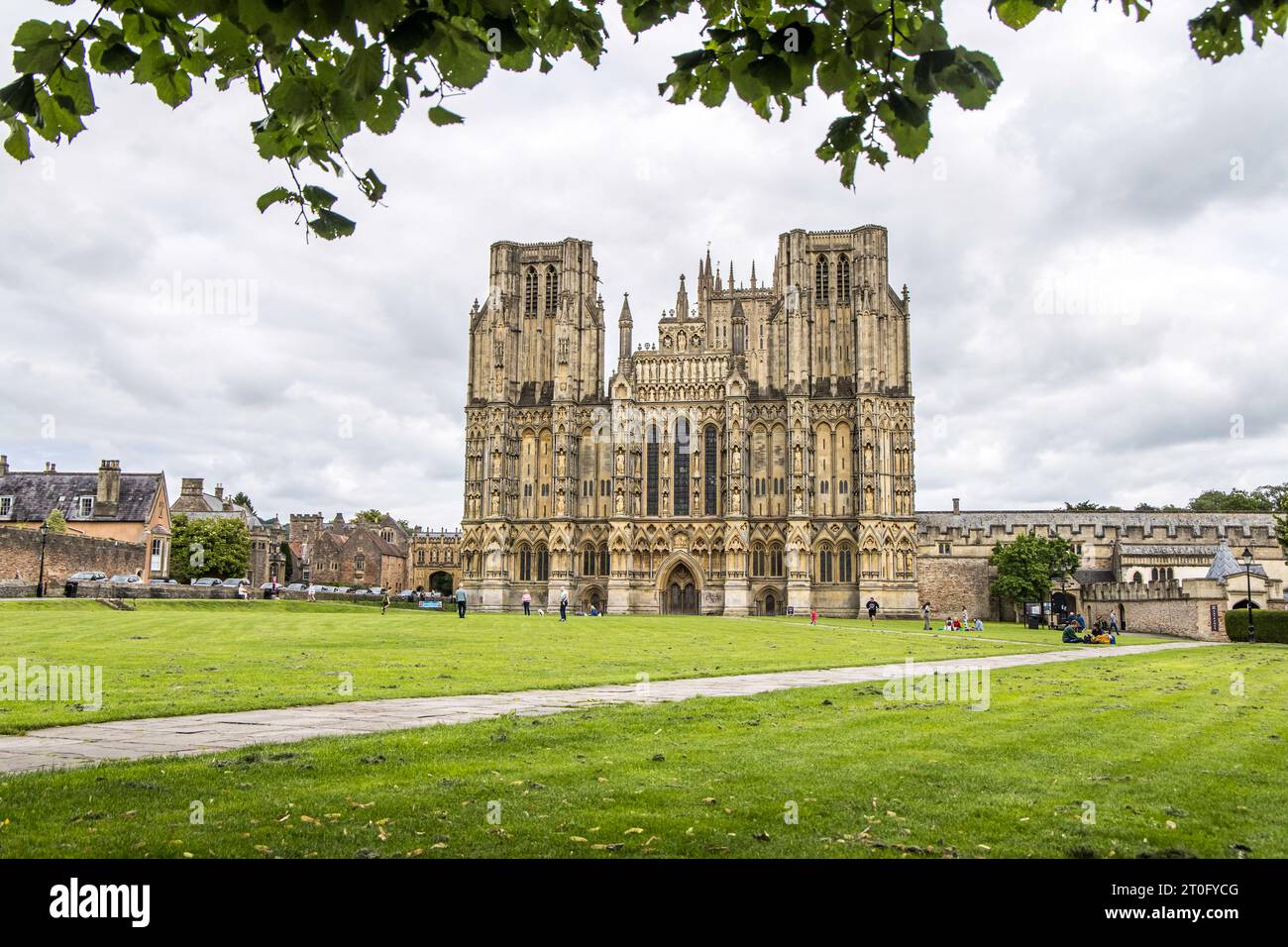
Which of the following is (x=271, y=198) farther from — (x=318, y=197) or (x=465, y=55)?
(x=465, y=55)

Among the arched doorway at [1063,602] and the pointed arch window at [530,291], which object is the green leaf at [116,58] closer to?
the arched doorway at [1063,602]

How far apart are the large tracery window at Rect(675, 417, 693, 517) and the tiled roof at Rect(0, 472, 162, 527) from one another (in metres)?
40.2

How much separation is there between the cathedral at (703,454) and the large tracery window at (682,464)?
129 mm

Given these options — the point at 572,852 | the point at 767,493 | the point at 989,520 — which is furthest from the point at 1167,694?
the point at 989,520

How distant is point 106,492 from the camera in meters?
73.1

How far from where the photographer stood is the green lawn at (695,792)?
6.03 metres

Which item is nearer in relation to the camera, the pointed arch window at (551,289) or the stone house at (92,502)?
the stone house at (92,502)

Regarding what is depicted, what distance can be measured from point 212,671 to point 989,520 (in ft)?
266

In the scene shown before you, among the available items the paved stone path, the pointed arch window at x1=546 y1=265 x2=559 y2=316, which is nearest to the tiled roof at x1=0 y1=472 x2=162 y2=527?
the pointed arch window at x1=546 y1=265 x2=559 y2=316

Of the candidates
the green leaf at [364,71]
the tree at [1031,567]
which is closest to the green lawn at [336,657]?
the green leaf at [364,71]

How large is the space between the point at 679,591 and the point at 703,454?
36.0 ft

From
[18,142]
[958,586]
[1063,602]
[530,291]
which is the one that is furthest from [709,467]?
[18,142]
